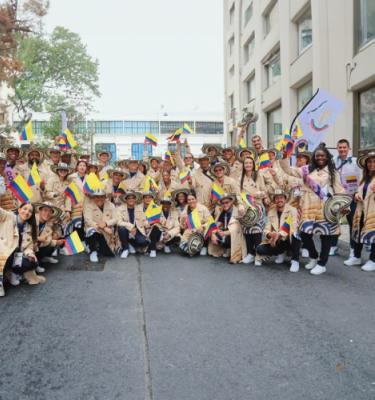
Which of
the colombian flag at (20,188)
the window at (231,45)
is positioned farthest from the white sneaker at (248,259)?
the window at (231,45)

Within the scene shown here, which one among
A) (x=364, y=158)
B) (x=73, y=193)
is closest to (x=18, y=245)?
(x=73, y=193)

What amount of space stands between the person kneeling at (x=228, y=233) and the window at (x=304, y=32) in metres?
9.94

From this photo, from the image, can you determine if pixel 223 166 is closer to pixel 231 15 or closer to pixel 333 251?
pixel 333 251

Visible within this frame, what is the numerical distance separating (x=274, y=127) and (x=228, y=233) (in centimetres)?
1401

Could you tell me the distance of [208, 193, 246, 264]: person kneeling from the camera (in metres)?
6.48

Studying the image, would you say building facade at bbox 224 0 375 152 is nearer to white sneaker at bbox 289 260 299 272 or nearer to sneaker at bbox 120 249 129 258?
white sneaker at bbox 289 260 299 272

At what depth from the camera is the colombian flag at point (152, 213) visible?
7.10 metres

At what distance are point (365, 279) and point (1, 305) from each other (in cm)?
446

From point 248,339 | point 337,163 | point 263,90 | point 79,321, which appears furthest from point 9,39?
point 248,339

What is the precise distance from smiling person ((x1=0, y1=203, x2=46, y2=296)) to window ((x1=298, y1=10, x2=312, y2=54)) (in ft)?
40.7

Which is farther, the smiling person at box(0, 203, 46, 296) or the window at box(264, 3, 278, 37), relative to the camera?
the window at box(264, 3, 278, 37)

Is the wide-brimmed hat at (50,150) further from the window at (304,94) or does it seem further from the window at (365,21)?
the window at (304,94)

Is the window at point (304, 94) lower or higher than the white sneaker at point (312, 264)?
higher

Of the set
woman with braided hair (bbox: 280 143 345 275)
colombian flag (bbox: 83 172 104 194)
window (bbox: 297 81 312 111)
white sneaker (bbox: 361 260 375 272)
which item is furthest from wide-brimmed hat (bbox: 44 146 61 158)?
window (bbox: 297 81 312 111)
